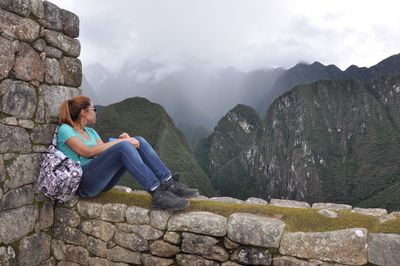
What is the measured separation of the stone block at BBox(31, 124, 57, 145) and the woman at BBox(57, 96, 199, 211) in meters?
0.20

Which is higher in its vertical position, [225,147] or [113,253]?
[225,147]

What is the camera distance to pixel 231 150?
513 ft

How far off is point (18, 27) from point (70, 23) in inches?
33.0

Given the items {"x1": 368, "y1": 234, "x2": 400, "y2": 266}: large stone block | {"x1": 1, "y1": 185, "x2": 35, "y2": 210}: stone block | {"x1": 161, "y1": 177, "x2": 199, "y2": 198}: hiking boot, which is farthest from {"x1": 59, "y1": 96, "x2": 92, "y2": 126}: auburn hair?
{"x1": 368, "y1": 234, "x2": 400, "y2": 266}: large stone block

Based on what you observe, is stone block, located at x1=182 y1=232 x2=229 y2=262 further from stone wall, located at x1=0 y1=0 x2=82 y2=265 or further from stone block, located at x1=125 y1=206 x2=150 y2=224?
stone wall, located at x1=0 y1=0 x2=82 y2=265

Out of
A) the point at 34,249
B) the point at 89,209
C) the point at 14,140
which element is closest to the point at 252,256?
the point at 89,209

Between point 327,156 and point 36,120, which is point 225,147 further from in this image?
point 36,120

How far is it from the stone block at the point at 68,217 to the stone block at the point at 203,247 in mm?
1397

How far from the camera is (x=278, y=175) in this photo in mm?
124750

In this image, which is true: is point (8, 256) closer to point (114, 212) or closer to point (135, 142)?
point (114, 212)

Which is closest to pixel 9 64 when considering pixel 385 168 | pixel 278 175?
→ pixel 385 168

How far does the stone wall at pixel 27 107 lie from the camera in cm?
375

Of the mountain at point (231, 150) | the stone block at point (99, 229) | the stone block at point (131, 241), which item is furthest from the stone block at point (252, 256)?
the mountain at point (231, 150)

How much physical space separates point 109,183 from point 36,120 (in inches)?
44.0
